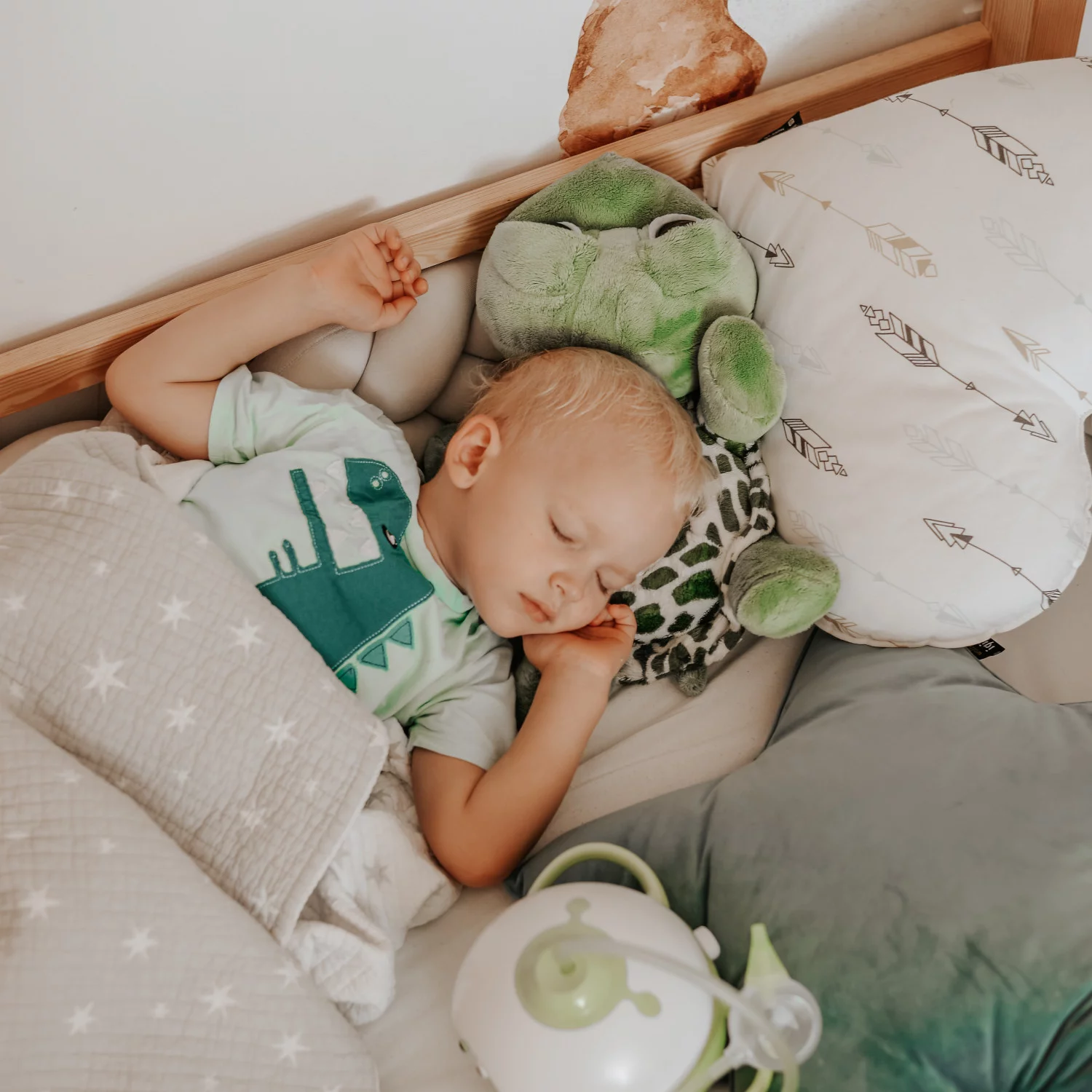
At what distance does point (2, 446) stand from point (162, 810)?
1.76 ft

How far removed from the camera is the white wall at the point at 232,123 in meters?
0.87

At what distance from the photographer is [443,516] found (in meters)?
1.02

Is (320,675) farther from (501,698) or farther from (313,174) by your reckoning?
(313,174)

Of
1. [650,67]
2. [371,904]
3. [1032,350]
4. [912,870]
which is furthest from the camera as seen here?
[650,67]

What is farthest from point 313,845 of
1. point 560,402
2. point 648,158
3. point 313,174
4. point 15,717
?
point 648,158

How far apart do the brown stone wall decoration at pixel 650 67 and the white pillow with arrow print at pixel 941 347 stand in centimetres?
21

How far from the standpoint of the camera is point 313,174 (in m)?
1.04

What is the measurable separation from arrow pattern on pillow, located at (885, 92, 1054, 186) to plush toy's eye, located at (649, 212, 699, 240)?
1.05ft

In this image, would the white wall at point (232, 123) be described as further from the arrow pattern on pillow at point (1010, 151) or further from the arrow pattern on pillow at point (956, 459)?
the arrow pattern on pillow at point (956, 459)

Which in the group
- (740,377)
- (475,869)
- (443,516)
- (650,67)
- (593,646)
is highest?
(650,67)

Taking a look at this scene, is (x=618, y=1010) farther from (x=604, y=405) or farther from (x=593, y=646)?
(x=604, y=405)

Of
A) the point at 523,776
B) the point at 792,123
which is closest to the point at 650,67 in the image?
the point at 792,123

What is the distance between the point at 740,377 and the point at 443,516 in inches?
13.8

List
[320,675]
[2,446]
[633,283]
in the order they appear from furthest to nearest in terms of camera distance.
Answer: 1. [2,446]
2. [633,283]
3. [320,675]
